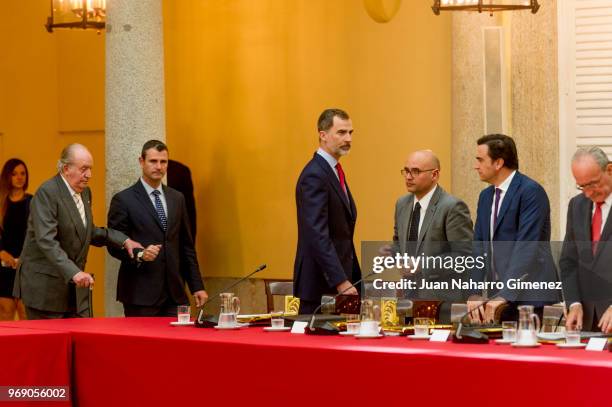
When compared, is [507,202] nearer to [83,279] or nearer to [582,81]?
[83,279]

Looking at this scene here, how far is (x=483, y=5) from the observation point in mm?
7664

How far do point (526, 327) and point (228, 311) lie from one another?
1.57 m

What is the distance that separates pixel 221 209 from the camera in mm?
10211

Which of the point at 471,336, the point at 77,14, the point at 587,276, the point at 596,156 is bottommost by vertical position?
the point at 471,336

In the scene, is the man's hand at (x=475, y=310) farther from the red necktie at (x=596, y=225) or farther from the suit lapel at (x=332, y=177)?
the suit lapel at (x=332, y=177)

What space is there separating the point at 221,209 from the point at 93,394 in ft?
15.8

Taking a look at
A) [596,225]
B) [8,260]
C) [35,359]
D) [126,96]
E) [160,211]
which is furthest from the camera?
[8,260]

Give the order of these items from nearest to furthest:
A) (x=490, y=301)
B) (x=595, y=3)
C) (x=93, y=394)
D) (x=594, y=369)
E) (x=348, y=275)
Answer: (x=594, y=369) → (x=490, y=301) → (x=93, y=394) → (x=348, y=275) → (x=595, y=3)

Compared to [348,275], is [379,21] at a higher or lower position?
higher

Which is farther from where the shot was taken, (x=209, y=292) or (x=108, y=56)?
(x=209, y=292)

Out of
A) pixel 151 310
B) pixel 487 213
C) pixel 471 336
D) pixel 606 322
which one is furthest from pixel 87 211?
pixel 606 322

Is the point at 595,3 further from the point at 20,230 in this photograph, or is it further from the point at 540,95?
the point at 20,230

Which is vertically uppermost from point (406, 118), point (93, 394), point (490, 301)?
point (406, 118)

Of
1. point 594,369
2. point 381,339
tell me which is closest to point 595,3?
point 381,339
